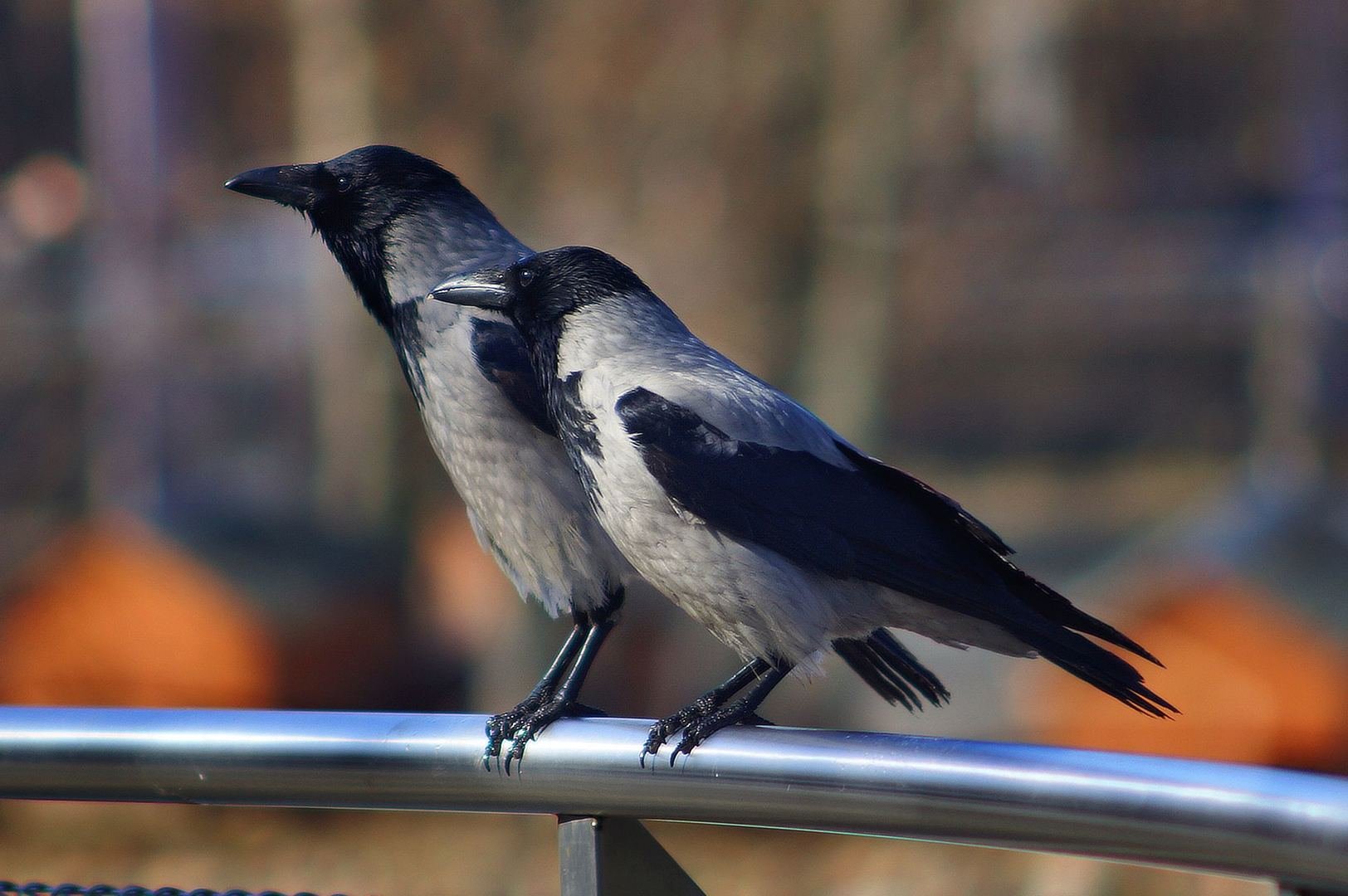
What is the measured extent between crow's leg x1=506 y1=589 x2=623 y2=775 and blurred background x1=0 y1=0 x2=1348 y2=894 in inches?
172

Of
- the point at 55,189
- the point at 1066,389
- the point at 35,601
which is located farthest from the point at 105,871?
the point at 1066,389

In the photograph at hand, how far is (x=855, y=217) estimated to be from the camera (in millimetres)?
7293

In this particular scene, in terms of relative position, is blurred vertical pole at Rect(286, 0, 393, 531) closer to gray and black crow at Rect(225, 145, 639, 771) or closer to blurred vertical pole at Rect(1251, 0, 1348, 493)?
gray and black crow at Rect(225, 145, 639, 771)

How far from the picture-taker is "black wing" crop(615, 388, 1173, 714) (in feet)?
6.57

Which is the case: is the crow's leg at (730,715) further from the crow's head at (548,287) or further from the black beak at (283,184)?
the black beak at (283,184)

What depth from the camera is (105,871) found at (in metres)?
7.21

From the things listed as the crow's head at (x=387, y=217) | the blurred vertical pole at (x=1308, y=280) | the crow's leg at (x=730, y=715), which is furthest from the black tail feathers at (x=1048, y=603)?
the blurred vertical pole at (x=1308, y=280)

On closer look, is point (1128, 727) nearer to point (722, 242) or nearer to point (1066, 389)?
point (722, 242)

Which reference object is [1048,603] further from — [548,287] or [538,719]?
[548,287]

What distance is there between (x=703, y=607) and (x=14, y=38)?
1664cm

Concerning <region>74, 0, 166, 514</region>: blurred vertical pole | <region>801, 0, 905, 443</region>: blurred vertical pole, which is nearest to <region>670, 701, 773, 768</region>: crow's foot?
<region>801, 0, 905, 443</region>: blurred vertical pole

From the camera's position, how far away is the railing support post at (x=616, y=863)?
5.75 feet

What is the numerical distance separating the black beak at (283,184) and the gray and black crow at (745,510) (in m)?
0.33

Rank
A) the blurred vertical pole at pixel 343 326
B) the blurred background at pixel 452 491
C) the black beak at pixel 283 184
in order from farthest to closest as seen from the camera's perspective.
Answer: the blurred vertical pole at pixel 343 326 < the blurred background at pixel 452 491 < the black beak at pixel 283 184
